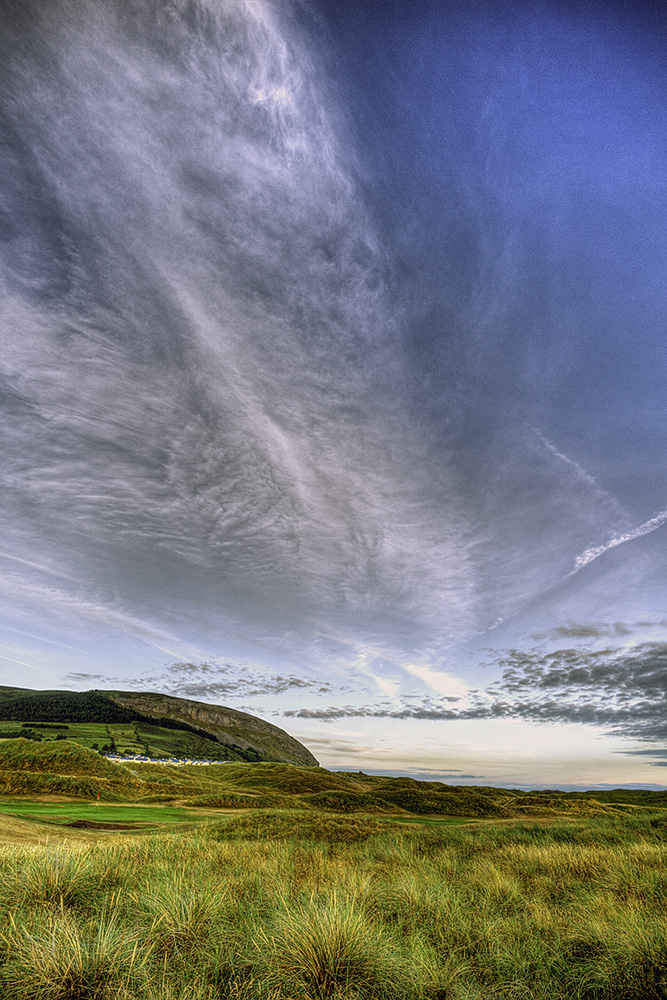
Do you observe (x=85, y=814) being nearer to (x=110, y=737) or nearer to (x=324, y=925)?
(x=324, y=925)

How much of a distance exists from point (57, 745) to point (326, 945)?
55538 mm

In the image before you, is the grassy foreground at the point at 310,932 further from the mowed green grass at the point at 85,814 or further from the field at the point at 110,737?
the field at the point at 110,737

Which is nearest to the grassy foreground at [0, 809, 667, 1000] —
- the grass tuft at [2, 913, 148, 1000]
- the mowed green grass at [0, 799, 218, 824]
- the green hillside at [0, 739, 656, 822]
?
the grass tuft at [2, 913, 148, 1000]

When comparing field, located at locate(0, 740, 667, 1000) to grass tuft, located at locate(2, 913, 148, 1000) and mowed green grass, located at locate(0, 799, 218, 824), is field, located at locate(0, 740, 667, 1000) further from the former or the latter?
mowed green grass, located at locate(0, 799, 218, 824)

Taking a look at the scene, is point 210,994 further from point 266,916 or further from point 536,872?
point 536,872

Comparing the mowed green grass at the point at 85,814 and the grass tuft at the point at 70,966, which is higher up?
the grass tuft at the point at 70,966

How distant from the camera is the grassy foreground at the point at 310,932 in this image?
176 inches

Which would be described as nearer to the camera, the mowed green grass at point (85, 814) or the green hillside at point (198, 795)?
the mowed green grass at point (85, 814)

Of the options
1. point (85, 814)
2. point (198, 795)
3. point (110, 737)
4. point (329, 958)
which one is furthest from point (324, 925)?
point (110, 737)

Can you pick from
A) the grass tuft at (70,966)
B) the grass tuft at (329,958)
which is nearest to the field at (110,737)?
the grass tuft at (70,966)

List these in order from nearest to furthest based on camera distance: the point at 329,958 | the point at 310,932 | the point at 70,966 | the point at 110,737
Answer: the point at 70,966 < the point at 329,958 < the point at 310,932 < the point at 110,737

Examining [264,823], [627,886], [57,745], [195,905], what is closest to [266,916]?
[195,905]

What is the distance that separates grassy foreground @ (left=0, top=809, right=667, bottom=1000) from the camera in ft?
14.7

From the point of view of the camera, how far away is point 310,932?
16.2 ft
